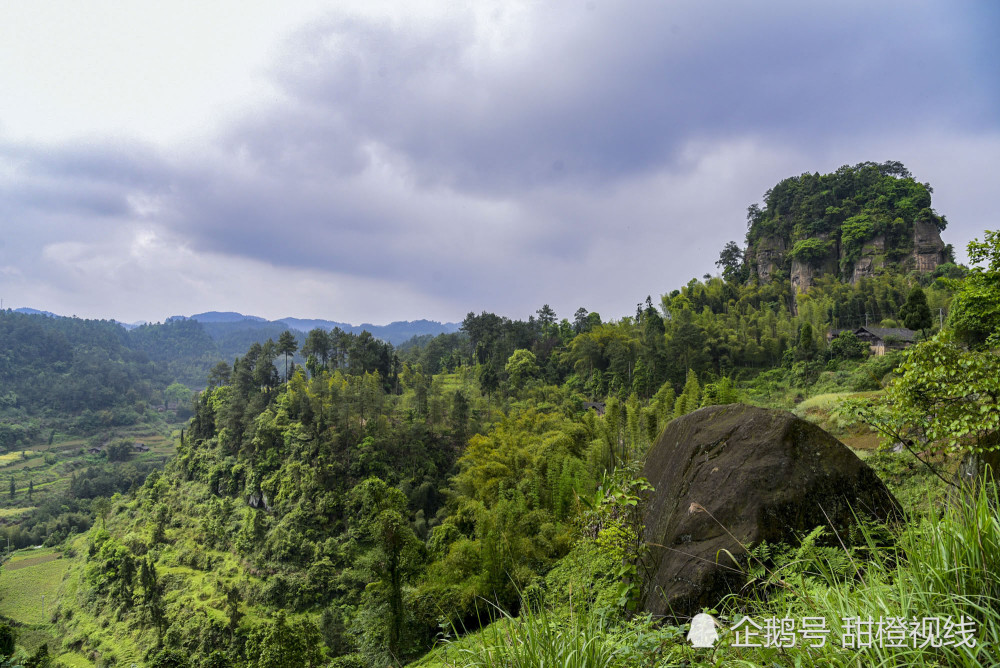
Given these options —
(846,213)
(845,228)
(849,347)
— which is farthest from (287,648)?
(846,213)

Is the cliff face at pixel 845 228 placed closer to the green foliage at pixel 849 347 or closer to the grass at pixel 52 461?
the green foliage at pixel 849 347

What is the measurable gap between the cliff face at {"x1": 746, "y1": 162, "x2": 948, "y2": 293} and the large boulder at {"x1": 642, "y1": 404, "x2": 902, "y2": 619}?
1586 inches

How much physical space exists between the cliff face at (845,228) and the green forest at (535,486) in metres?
0.21

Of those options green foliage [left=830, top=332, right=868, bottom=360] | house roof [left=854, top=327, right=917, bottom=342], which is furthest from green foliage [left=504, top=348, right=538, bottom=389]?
house roof [left=854, top=327, right=917, bottom=342]

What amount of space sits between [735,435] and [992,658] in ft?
8.77

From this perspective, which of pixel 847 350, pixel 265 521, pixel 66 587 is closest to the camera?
pixel 847 350

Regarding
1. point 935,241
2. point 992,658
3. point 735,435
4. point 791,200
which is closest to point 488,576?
point 735,435

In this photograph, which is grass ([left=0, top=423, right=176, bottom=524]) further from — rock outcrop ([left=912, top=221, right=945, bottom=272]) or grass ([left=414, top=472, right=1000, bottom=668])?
rock outcrop ([left=912, top=221, right=945, bottom=272])

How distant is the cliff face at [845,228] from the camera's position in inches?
1337

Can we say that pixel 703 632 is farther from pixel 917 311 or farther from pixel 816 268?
pixel 816 268

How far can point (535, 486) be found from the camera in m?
11.7

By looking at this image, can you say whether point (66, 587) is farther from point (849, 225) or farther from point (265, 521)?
point (849, 225)

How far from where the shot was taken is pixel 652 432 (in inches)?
518

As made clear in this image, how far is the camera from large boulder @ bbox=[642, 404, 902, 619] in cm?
310
